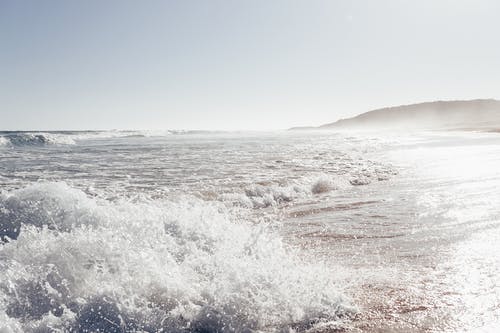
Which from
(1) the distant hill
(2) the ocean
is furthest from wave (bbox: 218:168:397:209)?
(1) the distant hill

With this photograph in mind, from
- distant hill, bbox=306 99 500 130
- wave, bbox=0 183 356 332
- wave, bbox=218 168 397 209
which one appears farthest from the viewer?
distant hill, bbox=306 99 500 130

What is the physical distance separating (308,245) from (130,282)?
3.18m

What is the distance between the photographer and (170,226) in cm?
563

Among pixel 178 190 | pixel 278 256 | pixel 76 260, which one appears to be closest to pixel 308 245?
pixel 278 256

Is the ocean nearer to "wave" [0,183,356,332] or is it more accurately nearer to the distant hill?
"wave" [0,183,356,332]

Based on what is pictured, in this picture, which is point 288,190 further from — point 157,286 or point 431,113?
point 431,113

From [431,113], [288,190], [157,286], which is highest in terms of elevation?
[431,113]

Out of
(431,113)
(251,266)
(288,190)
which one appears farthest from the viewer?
(431,113)

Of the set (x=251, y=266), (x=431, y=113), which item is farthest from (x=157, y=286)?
(x=431, y=113)

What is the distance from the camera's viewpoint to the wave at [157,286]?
3414mm

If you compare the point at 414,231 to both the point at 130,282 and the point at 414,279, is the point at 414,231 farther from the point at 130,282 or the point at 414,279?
the point at 130,282

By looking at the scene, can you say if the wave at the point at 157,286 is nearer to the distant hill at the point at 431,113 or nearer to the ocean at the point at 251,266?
the ocean at the point at 251,266

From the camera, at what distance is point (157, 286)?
3807 millimetres

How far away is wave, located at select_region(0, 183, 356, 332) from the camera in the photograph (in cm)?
341
